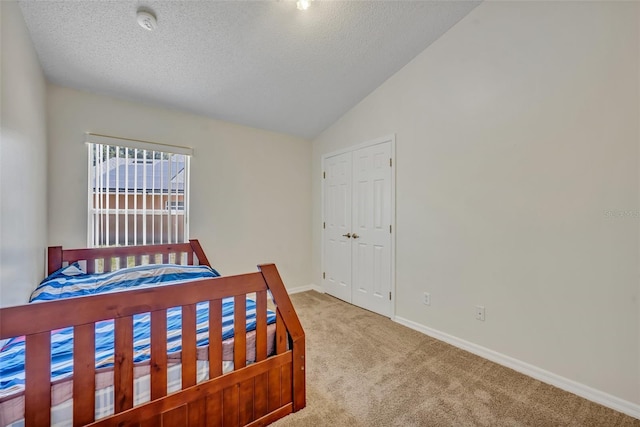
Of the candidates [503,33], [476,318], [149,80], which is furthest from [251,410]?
[503,33]

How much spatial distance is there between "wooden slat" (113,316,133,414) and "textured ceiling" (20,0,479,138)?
79.9 inches

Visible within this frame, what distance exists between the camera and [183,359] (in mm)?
1191

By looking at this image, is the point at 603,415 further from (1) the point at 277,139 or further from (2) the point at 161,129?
(2) the point at 161,129

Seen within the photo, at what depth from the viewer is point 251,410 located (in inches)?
54.2

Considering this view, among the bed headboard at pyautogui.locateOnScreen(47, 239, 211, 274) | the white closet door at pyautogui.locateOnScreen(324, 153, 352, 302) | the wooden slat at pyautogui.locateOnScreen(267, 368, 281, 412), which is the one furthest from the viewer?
the white closet door at pyautogui.locateOnScreen(324, 153, 352, 302)

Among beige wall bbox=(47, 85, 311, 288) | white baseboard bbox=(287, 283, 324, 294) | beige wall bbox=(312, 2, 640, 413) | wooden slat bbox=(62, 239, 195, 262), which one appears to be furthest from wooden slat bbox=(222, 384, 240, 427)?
white baseboard bbox=(287, 283, 324, 294)

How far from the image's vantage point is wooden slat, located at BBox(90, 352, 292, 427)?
106 centimetres

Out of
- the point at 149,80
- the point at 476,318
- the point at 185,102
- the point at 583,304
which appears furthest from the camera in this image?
the point at 185,102

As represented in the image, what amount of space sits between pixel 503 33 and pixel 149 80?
9.95ft

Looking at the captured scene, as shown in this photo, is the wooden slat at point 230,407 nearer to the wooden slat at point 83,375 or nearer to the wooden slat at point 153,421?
the wooden slat at point 153,421

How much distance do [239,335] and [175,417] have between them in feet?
1.30

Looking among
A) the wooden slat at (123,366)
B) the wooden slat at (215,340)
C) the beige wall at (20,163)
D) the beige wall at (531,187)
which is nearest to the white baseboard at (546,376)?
the beige wall at (531,187)

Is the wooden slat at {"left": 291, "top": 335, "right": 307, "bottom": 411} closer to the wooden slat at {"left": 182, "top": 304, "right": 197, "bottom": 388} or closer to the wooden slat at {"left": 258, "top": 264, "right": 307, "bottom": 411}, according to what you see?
the wooden slat at {"left": 258, "top": 264, "right": 307, "bottom": 411}

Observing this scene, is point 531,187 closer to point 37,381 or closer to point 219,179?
point 37,381
